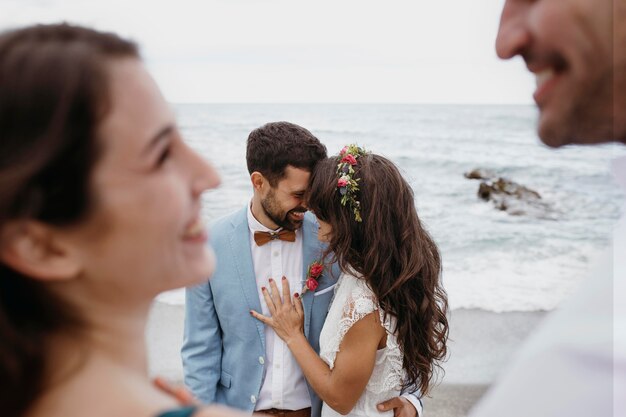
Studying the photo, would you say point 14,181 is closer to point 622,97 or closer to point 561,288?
point 622,97

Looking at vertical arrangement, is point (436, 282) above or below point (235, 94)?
above

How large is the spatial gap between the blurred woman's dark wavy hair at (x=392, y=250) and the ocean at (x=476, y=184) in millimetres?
326

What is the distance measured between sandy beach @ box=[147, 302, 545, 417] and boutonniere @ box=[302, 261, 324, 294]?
9.47 feet

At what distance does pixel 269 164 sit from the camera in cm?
337

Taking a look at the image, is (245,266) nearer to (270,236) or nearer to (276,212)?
(270,236)

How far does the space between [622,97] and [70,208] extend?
3.02 feet

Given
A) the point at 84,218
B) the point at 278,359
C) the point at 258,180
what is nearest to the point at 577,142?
the point at 84,218

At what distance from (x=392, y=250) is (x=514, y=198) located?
16998mm

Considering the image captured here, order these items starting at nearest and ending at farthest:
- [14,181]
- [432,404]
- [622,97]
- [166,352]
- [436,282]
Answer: [14,181] < [622,97] < [436,282] < [432,404] < [166,352]

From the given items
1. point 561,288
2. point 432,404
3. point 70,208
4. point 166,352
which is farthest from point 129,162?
point 561,288

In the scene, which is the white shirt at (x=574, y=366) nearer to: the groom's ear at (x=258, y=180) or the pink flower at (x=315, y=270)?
the pink flower at (x=315, y=270)

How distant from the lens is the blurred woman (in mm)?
906

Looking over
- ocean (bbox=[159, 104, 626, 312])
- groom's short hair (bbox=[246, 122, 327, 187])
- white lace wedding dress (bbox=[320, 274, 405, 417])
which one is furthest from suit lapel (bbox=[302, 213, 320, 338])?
ocean (bbox=[159, 104, 626, 312])

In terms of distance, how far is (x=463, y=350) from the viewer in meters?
7.41
